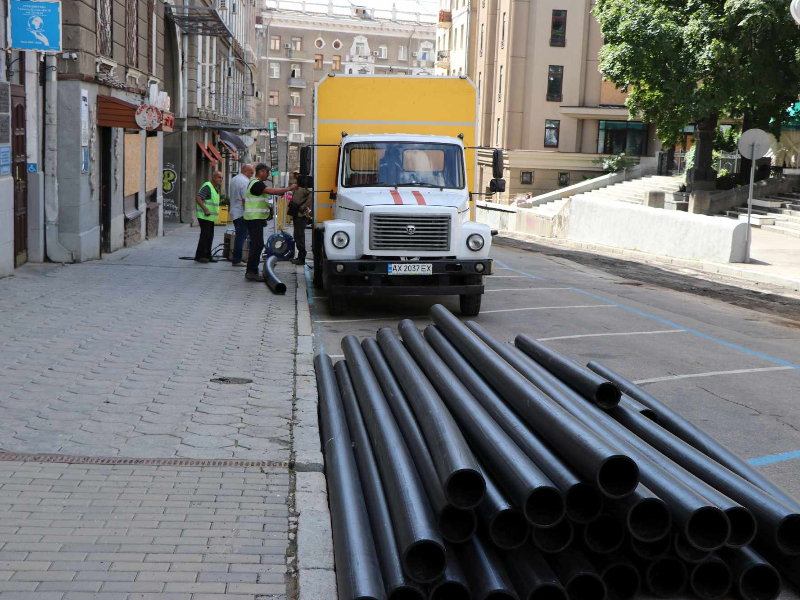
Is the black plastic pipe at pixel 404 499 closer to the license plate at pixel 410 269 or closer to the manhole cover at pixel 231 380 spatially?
the manhole cover at pixel 231 380

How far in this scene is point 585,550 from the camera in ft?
14.8

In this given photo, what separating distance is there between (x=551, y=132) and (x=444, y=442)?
53624mm

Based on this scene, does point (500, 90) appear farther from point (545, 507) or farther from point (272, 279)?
point (545, 507)

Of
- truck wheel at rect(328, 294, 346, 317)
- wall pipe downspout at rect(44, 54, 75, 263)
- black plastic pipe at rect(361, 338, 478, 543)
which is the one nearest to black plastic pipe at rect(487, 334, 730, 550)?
black plastic pipe at rect(361, 338, 478, 543)

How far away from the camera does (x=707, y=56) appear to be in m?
31.9

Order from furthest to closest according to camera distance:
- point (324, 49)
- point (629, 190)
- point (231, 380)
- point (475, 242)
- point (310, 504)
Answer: point (324, 49), point (629, 190), point (475, 242), point (231, 380), point (310, 504)

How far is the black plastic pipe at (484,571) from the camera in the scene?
13.5 feet

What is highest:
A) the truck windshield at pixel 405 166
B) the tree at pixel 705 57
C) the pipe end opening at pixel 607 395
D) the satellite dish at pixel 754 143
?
the tree at pixel 705 57

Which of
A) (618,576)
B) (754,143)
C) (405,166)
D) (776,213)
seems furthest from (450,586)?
(776,213)

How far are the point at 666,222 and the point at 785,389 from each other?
17747mm

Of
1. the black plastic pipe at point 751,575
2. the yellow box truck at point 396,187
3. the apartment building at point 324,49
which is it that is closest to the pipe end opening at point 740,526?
the black plastic pipe at point 751,575

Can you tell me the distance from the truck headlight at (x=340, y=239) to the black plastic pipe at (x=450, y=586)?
8.61 meters

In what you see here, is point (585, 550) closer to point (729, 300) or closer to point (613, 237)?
point (729, 300)

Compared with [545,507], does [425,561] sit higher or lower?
lower
